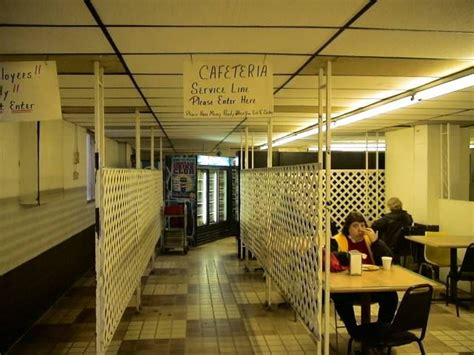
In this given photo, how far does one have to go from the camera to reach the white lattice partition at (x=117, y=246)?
9.68 feet

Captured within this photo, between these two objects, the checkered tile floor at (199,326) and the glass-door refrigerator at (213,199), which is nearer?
the checkered tile floor at (199,326)

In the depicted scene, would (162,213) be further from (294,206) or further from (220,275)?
(294,206)

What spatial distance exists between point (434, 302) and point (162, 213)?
5.05 meters

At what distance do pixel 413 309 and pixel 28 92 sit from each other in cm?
279

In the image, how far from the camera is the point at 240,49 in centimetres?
272

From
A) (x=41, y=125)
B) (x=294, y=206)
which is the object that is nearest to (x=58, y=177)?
(x=41, y=125)

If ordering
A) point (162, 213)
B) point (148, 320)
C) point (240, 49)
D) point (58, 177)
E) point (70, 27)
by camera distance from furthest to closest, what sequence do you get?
point (162, 213) → point (58, 177) → point (148, 320) → point (240, 49) → point (70, 27)

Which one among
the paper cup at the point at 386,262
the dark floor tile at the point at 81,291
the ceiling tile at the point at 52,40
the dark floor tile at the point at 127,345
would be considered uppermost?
the ceiling tile at the point at 52,40

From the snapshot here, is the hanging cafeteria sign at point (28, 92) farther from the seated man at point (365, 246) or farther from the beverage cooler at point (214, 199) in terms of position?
the beverage cooler at point (214, 199)

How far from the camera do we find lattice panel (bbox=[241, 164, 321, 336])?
10.3ft

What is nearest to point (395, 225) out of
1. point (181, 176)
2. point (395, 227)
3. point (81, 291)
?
point (395, 227)

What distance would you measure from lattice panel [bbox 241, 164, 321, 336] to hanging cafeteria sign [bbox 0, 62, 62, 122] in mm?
1747

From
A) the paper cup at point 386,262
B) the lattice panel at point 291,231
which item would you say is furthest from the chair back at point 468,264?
the lattice panel at point 291,231

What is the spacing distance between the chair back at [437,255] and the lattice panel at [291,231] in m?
2.21
